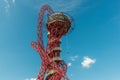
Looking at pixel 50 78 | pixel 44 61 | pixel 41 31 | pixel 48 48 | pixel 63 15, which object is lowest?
pixel 50 78

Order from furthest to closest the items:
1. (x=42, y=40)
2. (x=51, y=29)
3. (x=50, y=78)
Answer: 1. (x=51, y=29)
2. (x=42, y=40)
3. (x=50, y=78)

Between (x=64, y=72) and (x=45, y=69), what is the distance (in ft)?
14.6

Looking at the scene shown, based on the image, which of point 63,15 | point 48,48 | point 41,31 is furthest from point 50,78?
point 63,15

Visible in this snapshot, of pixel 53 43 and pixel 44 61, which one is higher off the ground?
pixel 53 43

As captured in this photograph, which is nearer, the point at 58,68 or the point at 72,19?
the point at 58,68

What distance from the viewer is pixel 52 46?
59.4m

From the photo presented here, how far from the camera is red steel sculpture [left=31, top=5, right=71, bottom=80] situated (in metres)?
54.6

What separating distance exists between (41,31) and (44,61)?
29.3 feet

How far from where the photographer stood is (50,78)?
5462cm

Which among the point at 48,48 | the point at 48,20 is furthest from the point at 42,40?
the point at 48,20

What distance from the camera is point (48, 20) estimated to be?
63344 mm

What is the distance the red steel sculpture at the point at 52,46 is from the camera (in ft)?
179

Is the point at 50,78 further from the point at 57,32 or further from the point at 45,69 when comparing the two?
the point at 57,32

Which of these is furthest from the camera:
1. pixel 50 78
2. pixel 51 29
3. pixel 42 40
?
pixel 51 29
